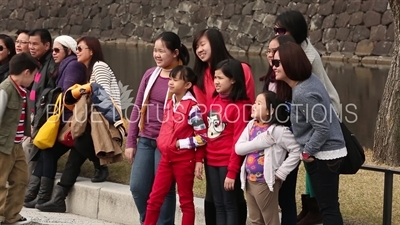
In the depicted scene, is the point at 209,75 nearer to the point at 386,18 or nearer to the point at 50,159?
the point at 50,159

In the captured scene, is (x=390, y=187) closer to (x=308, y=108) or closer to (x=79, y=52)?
(x=308, y=108)

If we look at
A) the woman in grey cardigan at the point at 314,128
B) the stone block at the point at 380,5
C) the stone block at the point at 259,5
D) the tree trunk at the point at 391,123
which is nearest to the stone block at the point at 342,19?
the stone block at the point at 380,5

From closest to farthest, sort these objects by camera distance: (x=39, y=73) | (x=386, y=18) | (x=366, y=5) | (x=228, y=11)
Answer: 1. (x=39, y=73)
2. (x=386, y=18)
3. (x=366, y=5)
4. (x=228, y=11)

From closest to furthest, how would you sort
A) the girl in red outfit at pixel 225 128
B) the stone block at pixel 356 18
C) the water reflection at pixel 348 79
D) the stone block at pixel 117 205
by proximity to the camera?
the girl in red outfit at pixel 225 128 → the stone block at pixel 117 205 → the water reflection at pixel 348 79 → the stone block at pixel 356 18

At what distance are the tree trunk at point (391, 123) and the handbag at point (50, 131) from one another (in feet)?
11.0

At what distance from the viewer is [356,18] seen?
22891mm

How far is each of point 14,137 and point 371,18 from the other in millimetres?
17562

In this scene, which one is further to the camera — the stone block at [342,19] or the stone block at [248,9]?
the stone block at [248,9]

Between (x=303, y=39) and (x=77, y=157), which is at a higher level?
(x=303, y=39)

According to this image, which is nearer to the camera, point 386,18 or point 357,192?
point 357,192

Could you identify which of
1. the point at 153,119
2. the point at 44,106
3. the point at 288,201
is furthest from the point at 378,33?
the point at 288,201

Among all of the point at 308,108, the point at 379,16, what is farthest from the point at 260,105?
the point at 379,16

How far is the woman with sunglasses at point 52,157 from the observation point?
6957 mm

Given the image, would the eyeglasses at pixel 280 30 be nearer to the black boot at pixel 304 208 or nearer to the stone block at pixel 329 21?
the black boot at pixel 304 208
